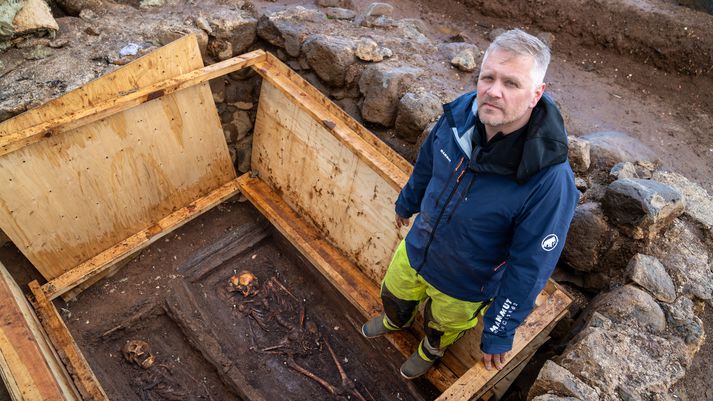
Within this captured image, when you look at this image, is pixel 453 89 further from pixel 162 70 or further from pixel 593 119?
pixel 162 70

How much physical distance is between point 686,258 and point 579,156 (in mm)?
987

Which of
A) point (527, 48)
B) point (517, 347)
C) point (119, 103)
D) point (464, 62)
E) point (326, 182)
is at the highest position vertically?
point (527, 48)

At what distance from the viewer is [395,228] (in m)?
3.92

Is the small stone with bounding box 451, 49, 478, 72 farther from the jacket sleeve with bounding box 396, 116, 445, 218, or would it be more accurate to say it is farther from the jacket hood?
the jacket hood

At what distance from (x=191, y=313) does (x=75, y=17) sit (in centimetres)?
287

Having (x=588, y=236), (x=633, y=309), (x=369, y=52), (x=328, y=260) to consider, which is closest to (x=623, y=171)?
(x=588, y=236)

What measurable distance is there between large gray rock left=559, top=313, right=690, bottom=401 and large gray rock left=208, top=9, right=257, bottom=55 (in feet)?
12.5

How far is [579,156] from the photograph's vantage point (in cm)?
373

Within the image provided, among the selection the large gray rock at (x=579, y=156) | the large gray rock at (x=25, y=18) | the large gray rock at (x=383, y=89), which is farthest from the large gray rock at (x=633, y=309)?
the large gray rock at (x=25, y=18)

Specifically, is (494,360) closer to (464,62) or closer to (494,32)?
(464,62)

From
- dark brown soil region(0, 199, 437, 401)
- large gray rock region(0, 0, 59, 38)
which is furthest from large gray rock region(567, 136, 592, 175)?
large gray rock region(0, 0, 59, 38)

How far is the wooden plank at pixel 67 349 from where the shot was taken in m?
3.52

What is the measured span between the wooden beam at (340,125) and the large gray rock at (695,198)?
6.35 feet

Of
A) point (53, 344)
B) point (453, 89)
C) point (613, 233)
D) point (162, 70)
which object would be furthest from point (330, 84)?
point (53, 344)
